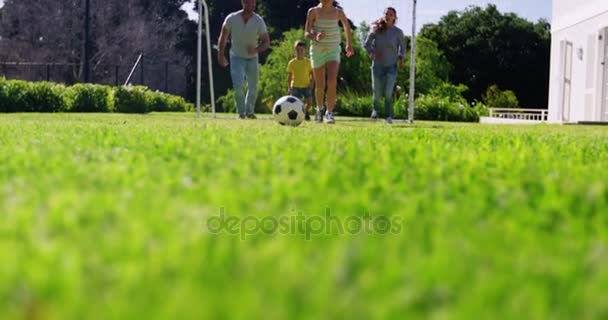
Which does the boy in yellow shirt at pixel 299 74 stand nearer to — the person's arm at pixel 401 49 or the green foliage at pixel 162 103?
the person's arm at pixel 401 49

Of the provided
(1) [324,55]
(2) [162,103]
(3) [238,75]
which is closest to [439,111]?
(2) [162,103]

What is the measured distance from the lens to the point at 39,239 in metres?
1.67

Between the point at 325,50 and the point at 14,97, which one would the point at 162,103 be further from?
the point at 325,50

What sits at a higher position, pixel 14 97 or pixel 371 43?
pixel 371 43

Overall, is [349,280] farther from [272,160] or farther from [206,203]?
[272,160]

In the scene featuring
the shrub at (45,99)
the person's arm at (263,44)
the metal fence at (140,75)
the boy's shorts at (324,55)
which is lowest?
the shrub at (45,99)

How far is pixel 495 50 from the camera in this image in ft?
136

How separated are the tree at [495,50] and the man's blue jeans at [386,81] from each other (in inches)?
1034

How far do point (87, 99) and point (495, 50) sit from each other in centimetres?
2618

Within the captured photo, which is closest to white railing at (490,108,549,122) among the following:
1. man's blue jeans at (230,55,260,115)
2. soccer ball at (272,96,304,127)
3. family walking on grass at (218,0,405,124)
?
Answer: family walking on grass at (218,0,405,124)

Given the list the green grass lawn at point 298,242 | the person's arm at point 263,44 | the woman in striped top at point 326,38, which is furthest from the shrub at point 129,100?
the green grass lawn at point 298,242

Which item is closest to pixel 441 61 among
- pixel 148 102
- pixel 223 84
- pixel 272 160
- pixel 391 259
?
pixel 223 84

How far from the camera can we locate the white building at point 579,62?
18.3 m

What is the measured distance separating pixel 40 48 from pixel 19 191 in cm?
3814
